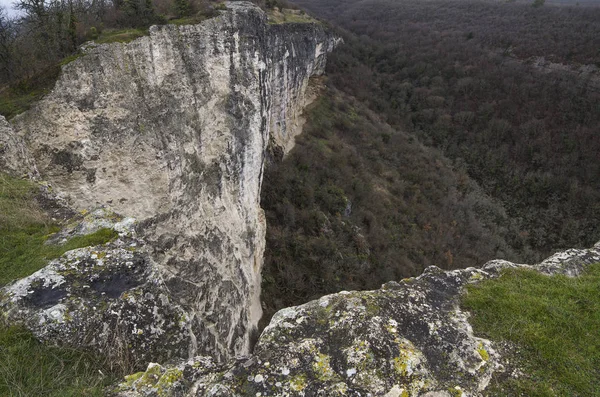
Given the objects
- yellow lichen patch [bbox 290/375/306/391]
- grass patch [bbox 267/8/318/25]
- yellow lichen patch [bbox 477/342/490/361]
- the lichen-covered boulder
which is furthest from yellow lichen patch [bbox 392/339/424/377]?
grass patch [bbox 267/8/318/25]

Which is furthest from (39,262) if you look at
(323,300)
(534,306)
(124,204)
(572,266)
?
(572,266)

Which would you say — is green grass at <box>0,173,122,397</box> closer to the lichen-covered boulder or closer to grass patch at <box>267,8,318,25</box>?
the lichen-covered boulder

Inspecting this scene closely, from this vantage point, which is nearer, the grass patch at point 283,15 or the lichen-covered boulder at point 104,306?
the lichen-covered boulder at point 104,306

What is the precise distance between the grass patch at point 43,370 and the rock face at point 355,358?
0.43 m

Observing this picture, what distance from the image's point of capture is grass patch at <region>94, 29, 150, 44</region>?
11.1m

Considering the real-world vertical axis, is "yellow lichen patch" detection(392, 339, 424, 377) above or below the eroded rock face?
below

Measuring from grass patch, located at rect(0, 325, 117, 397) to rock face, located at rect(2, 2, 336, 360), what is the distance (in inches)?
112

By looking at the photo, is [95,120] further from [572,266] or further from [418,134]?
[418,134]

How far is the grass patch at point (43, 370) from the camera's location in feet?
11.1

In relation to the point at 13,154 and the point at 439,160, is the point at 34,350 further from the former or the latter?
the point at 439,160

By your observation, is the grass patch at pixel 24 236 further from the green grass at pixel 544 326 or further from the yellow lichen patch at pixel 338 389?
the green grass at pixel 544 326

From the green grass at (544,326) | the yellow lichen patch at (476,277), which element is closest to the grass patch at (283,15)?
the yellow lichen patch at (476,277)

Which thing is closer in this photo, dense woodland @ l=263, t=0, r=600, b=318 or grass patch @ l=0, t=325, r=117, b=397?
grass patch @ l=0, t=325, r=117, b=397

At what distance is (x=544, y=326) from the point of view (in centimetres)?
452
